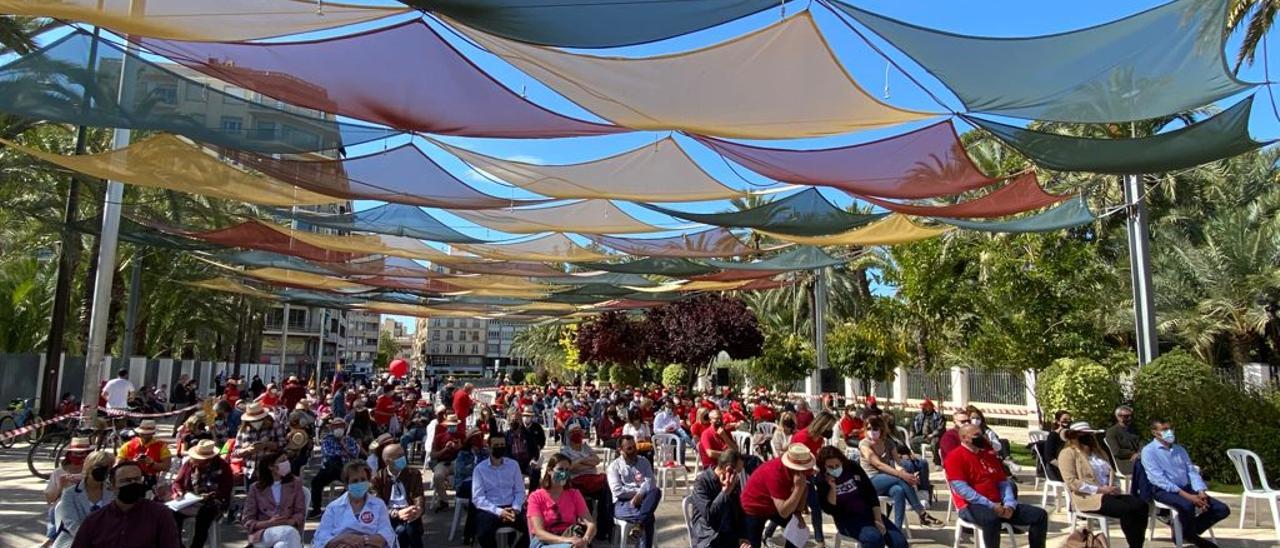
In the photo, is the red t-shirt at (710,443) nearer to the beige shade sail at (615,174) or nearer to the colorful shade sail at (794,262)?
the beige shade sail at (615,174)

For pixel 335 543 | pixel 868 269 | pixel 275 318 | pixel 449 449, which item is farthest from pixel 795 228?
pixel 275 318

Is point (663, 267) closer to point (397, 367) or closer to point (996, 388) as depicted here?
point (996, 388)

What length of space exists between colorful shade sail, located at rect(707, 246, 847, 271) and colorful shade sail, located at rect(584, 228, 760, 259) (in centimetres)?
75

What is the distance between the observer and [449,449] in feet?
30.8

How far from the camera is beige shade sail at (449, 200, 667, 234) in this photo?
11750mm

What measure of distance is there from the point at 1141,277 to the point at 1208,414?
293 cm

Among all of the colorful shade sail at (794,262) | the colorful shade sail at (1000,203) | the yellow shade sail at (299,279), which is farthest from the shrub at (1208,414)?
the yellow shade sail at (299,279)

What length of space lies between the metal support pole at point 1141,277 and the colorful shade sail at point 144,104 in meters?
11.7

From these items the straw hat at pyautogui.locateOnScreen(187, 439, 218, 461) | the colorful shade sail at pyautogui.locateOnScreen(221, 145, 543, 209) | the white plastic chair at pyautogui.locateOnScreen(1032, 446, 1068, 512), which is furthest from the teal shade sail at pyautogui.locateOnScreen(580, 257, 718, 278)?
the straw hat at pyautogui.locateOnScreen(187, 439, 218, 461)

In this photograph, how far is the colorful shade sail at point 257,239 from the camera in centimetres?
1243

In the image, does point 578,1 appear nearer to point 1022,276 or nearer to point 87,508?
point 87,508

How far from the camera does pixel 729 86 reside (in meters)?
6.83

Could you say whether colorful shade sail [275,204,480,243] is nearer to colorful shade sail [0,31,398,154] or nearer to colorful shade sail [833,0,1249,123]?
colorful shade sail [0,31,398,154]

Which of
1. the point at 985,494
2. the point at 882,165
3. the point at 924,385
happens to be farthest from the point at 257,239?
the point at 924,385
